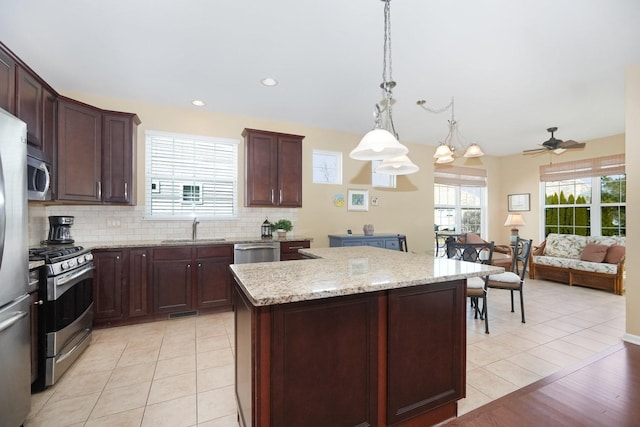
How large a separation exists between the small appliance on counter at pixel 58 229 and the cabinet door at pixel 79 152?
0.23m

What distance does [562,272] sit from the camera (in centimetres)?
545

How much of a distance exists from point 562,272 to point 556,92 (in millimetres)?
3565

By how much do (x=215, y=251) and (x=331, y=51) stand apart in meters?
2.71

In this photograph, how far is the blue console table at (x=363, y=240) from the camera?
15.4 ft

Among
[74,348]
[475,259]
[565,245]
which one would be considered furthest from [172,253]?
[565,245]

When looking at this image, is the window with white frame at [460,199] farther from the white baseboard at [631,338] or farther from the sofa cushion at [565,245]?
the white baseboard at [631,338]

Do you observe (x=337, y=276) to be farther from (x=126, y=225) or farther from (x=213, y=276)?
(x=126, y=225)

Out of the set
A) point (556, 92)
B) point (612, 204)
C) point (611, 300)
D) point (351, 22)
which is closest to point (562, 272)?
point (611, 300)

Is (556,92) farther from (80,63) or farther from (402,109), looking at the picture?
(80,63)

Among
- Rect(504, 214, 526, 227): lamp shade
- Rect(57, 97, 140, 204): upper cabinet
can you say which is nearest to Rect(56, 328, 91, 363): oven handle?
Rect(57, 97, 140, 204): upper cabinet

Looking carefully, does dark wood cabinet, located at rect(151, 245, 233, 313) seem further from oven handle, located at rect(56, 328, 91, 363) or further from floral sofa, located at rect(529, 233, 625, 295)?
floral sofa, located at rect(529, 233, 625, 295)

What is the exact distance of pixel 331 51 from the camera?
275cm

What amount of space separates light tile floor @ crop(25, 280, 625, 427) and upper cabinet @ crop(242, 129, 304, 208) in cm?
175

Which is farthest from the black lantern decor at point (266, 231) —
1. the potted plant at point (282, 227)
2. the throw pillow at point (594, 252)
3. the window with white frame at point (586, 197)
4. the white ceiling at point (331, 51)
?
the window with white frame at point (586, 197)
